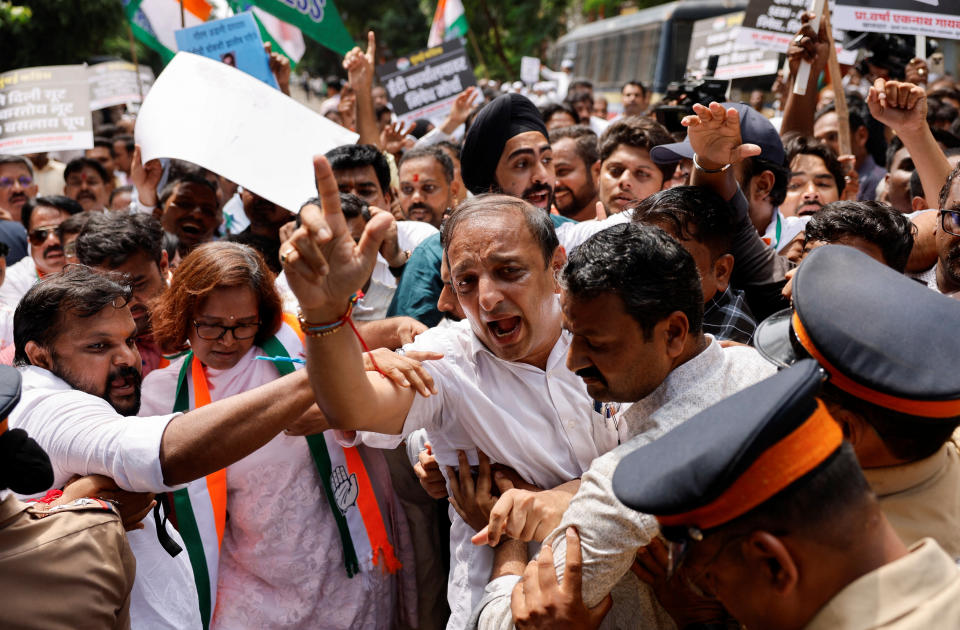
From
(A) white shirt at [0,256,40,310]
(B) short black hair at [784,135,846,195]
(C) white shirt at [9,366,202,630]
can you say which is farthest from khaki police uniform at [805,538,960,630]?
(A) white shirt at [0,256,40,310]

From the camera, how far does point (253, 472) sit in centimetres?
330

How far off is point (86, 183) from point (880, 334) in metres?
7.84

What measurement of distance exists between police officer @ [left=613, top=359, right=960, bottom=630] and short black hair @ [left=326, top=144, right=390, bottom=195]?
4.12m

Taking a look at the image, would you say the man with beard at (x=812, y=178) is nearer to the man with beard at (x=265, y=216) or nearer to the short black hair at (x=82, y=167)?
the man with beard at (x=265, y=216)

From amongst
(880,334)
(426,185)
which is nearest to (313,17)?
(426,185)

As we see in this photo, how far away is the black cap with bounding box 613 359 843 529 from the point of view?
138cm

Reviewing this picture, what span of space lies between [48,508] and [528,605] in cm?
121

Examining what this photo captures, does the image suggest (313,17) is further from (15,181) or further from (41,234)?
(15,181)

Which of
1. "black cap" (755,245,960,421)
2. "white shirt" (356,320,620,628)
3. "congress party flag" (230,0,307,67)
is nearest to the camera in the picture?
"black cap" (755,245,960,421)

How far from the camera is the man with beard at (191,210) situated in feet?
17.8

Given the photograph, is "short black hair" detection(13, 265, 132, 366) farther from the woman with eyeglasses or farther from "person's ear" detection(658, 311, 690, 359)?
"person's ear" detection(658, 311, 690, 359)

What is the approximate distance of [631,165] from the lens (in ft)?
14.7

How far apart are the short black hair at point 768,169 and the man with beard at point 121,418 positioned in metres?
2.39

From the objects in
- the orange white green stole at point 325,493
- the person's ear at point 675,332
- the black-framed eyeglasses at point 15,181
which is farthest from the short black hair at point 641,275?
the black-framed eyeglasses at point 15,181
